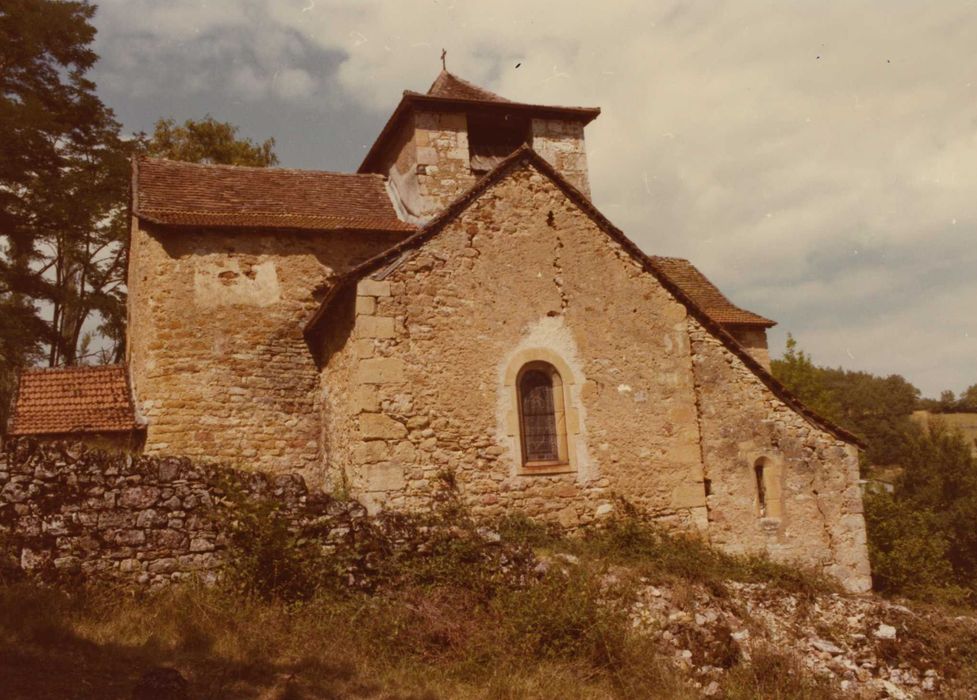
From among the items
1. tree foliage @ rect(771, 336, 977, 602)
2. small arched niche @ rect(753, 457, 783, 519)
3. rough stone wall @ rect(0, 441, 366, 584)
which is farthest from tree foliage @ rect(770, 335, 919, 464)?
rough stone wall @ rect(0, 441, 366, 584)

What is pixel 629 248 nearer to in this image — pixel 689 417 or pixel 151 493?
pixel 689 417

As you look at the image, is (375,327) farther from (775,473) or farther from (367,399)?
(775,473)

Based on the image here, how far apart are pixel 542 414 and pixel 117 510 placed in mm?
5355

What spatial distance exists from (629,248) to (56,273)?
63.1 feet

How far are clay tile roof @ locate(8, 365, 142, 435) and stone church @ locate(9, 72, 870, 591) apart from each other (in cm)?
4

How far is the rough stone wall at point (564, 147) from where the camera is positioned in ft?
51.5

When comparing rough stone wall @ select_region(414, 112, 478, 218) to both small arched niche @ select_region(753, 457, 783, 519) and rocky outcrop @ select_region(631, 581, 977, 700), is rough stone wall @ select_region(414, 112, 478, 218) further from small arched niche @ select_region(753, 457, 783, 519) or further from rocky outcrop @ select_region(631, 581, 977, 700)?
rocky outcrop @ select_region(631, 581, 977, 700)

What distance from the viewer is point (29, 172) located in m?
20.2

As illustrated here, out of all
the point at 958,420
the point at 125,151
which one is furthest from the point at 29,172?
the point at 958,420

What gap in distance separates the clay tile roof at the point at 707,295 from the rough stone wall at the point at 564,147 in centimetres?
304

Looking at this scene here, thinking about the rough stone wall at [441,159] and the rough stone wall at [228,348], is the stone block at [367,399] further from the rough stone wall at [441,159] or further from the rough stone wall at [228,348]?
the rough stone wall at [441,159]

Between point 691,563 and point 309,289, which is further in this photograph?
point 309,289

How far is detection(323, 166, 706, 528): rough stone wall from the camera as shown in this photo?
371 inches

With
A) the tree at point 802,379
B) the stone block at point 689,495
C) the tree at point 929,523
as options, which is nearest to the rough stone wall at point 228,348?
the stone block at point 689,495
